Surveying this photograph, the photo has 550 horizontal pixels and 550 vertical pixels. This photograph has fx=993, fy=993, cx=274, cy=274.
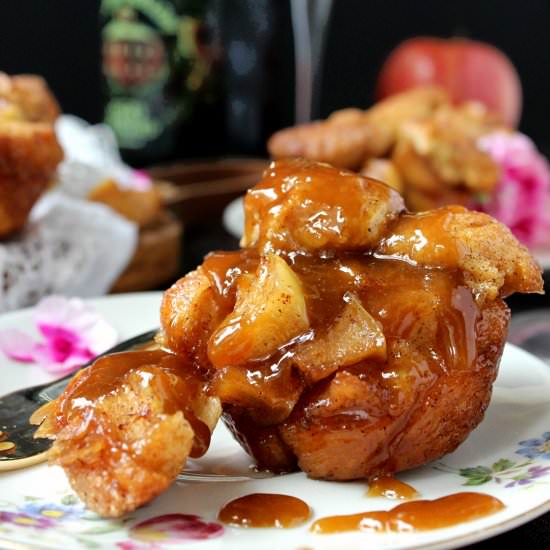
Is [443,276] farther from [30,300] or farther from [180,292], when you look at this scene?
[30,300]

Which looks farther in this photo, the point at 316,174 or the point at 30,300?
the point at 30,300

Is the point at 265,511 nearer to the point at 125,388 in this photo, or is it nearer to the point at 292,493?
the point at 292,493

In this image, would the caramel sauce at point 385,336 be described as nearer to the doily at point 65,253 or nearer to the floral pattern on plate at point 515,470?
the floral pattern on plate at point 515,470

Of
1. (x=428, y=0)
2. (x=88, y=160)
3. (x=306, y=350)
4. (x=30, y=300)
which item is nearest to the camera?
(x=306, y=350)

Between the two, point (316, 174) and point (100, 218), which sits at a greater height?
point (316, 174)

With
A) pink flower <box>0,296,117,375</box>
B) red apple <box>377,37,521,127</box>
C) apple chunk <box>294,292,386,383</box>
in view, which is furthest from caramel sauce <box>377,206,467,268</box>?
red apple <box>377,37,521,127</box>

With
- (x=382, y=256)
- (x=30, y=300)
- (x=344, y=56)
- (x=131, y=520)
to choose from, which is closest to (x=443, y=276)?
(x=382, y=256)
